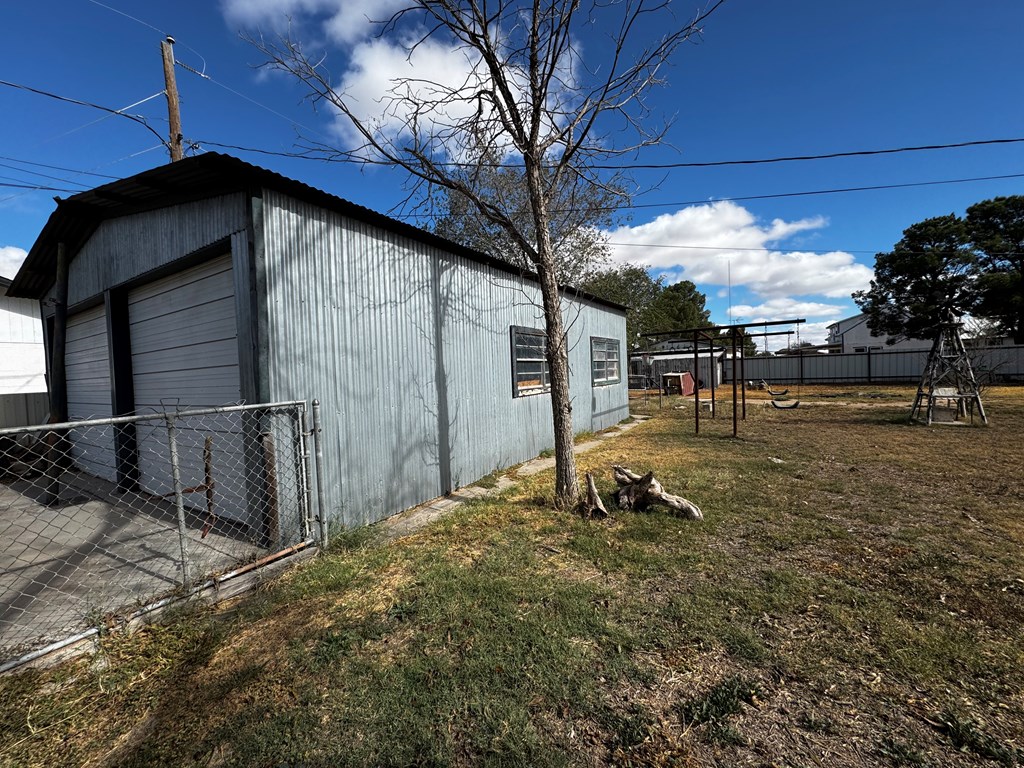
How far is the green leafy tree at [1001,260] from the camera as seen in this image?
72.2ft

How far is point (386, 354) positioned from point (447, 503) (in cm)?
186

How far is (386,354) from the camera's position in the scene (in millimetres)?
4637

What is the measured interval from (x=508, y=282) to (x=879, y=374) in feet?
86.3

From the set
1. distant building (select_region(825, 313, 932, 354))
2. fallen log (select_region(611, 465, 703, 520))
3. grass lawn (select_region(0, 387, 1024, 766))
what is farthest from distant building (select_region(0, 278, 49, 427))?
distant building (select_region(825, 313, 932, 354))

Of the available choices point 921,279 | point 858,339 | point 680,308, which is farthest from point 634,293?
point 858,339

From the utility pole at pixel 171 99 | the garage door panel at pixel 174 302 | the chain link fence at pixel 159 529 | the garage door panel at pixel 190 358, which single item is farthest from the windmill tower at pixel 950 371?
the utility pole at pixel 171 99

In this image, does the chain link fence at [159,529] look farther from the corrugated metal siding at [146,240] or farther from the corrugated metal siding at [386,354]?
the corrugated metal siding at [146,240]

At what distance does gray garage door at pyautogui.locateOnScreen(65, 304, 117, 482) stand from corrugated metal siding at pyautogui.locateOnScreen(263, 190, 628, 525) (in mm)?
4308

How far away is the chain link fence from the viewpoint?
2662 millimetres

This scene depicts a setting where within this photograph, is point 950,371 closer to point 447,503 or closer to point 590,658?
point 447,503

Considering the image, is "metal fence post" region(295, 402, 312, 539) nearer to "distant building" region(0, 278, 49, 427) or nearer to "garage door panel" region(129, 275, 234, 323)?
"garage door panel" region(129, 275, 234, 323)

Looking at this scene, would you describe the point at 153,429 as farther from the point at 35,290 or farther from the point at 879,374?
the point at 879,374

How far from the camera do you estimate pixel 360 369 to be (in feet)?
14.3

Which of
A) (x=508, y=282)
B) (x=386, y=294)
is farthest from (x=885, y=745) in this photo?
(x=508, y=282)
